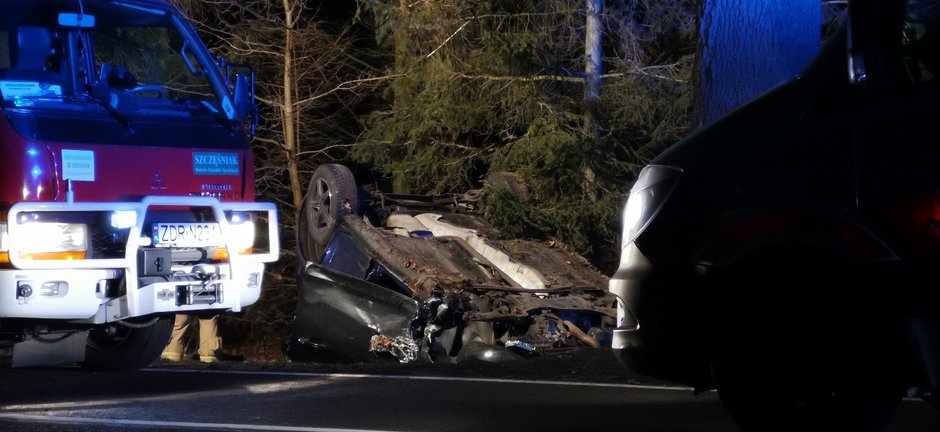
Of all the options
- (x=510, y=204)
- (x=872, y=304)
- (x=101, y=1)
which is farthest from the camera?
(x=510, y=204)

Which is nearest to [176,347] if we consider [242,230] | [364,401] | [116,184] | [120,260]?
[242,230]

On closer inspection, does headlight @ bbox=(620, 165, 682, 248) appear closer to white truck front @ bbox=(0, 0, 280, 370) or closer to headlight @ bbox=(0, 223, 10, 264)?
white truck front @ bbox=(0, 0, 280, 370)

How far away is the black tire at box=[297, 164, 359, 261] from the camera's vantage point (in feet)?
47.2

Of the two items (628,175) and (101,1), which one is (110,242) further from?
(628,175)

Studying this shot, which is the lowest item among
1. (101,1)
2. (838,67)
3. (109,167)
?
(109,167)

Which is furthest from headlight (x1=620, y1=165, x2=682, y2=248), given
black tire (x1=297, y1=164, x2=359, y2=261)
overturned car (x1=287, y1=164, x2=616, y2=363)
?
black tire (x1=297, y1=164, x2=359, y2=261)

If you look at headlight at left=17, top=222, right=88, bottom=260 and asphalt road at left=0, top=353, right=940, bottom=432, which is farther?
headlight at left=17, top=222, right=88, bottom=260

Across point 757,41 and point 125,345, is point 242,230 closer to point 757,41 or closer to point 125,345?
point 125,345

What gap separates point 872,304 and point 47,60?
553 centimetres

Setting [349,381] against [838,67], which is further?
[349,381]

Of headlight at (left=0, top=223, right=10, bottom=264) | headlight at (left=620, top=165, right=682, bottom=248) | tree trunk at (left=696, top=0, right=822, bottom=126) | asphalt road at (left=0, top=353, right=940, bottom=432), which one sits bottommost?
asphalt road at (left=0, top=353, right=940, bottom=432)

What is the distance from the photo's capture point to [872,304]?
17.5 ft

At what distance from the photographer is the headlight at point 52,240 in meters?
7.81

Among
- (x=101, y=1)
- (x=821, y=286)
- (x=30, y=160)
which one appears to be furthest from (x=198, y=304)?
(x=821, y=286)
